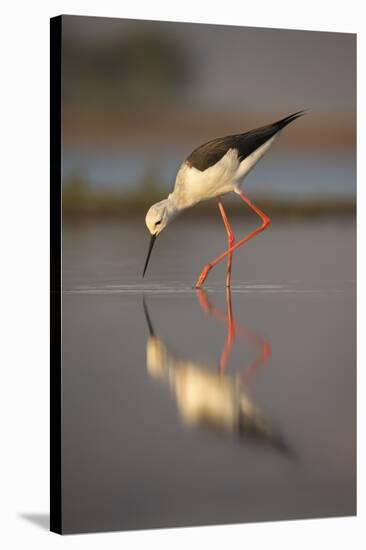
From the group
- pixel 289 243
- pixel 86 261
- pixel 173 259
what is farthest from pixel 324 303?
pixel 86 261

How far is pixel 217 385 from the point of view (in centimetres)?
833

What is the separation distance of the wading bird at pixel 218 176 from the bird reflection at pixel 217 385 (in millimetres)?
331

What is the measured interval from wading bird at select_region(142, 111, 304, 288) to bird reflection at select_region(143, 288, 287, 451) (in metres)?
0.33

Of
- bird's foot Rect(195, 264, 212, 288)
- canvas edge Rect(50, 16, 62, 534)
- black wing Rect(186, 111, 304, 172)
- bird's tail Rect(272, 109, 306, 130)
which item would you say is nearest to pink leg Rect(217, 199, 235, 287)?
bird's foot Rect(195, 264, 212, 288)

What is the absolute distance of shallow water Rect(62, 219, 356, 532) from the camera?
8.02 m

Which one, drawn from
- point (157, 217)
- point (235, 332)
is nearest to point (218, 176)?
point (157, 217)

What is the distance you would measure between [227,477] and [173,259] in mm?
1249

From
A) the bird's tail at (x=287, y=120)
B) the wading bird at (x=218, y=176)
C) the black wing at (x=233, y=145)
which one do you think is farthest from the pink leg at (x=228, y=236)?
the bird's tail at (x=287, y=120)

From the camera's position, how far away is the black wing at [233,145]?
8422 millimetres

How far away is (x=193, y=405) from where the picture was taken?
823 centimetres

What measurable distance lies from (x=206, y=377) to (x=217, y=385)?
80mm

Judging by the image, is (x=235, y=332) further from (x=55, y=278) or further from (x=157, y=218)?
(x=55, y=278)

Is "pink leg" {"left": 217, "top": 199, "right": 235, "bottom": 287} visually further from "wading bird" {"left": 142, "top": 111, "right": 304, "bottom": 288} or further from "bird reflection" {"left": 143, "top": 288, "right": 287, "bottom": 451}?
"bird reflection" {"left": 143, "top": 288, "right": 287, "bottom": 451}

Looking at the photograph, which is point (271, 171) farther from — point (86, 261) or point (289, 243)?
point (86, 261)
